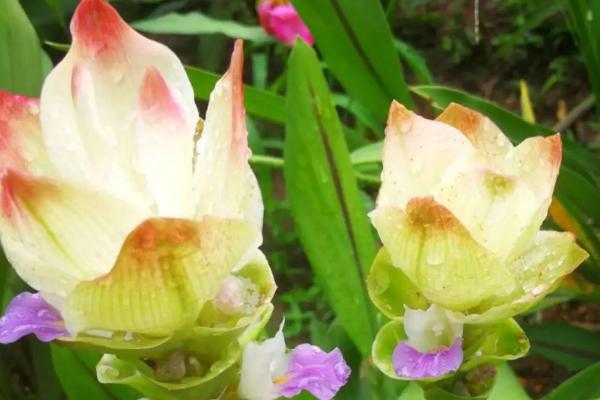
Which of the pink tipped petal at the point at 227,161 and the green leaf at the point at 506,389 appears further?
the green leaf at the point at 506,389

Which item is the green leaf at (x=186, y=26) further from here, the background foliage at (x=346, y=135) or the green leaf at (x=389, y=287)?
the green leaf at (x=389, y=287)

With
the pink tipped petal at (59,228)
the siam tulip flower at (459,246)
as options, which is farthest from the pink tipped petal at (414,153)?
the pink tipped petal at (59,228)

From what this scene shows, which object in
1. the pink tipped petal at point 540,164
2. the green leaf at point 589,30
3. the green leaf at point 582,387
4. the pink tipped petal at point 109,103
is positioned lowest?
the green leaf at point 582,387

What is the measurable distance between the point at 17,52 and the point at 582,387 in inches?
18.3

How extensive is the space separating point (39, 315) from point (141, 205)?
0.05 meters

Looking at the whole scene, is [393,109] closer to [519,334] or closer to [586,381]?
[519,334]

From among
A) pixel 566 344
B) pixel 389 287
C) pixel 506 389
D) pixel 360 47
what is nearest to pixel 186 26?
pixel 360 47

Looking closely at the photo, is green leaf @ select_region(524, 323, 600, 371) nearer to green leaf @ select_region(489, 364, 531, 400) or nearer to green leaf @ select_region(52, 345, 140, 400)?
green leaf @ select_region(489, 364, 531, 400)

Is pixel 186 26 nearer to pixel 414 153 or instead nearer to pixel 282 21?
pixel 282 21

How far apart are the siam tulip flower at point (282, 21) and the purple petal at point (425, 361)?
2.71 ft

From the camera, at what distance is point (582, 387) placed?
690mm

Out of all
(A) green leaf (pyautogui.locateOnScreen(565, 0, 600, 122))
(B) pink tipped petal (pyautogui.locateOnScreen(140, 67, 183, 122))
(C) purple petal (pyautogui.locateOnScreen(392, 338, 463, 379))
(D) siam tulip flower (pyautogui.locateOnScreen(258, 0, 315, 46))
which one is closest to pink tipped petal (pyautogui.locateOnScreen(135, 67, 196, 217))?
(B) pink tipped petal (pyautogui.locateOnScreen(140, 67, 183, 122))

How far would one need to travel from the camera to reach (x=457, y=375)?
0.41 metres

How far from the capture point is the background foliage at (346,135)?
669 mm
